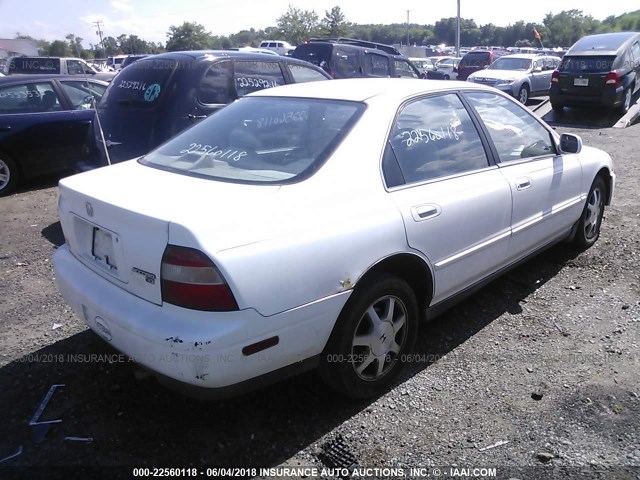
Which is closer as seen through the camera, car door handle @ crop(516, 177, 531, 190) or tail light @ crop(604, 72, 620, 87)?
car door handle @ crop(516, 177, 531, 190)

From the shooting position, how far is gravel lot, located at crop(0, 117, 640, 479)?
2.50 m

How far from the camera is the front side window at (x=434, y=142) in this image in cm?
296

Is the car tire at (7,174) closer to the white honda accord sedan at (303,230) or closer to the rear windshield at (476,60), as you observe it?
the white honda accord sedan at (303,230)

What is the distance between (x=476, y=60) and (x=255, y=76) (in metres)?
18.9

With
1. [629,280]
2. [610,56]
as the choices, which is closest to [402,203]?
[629,280]

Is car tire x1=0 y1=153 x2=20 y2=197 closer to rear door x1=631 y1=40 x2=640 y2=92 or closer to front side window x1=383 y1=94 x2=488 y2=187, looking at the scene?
front side window x1=383 y1=94 x2=488 y2=187

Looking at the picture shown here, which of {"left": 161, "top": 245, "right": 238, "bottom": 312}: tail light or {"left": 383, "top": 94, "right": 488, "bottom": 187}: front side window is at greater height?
{"left": 383, "top": 94, "right": 488, "bottom": 187}: front side window

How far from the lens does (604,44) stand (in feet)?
41.9

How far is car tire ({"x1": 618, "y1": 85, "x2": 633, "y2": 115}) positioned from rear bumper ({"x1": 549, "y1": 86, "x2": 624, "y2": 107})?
0.94ft

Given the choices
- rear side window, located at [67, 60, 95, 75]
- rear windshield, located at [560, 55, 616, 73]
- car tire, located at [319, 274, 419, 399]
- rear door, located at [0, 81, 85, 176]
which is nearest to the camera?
car tire, located at [319, 274, 419, 399]

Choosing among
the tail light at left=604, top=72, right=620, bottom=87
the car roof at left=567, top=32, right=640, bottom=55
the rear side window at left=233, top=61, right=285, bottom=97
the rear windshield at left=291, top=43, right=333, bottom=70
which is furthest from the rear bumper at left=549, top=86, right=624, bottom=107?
the rear side window at left=233, top=61, right=285, bottom=97

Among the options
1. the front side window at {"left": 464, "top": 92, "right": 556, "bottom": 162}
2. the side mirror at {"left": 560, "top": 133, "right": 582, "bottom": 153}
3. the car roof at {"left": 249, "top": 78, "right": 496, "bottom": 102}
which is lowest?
the side mirror at {"left": 560, "top": 133, "right": 582, "bottom": 153}

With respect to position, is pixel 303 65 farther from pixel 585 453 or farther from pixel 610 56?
pixel 610 56

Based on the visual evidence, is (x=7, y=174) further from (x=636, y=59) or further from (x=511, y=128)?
(x=636, y=59)
